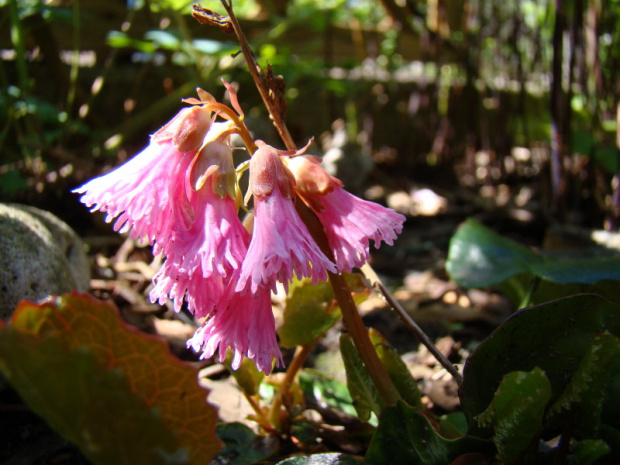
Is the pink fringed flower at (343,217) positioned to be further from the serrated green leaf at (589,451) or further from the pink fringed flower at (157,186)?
the serrated green leaf at (589,451)

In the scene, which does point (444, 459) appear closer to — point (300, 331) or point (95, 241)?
point (300, 331)

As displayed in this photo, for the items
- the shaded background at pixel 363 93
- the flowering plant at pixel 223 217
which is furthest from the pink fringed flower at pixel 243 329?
the shaded background at pixel 363 93

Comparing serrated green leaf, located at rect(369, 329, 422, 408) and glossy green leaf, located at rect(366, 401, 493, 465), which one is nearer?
glossy green leaf, located at rect(366, 401, 493, 465)

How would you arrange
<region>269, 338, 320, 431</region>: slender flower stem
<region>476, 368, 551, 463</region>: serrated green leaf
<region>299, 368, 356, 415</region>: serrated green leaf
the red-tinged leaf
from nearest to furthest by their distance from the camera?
the red-tinged leaf, <region>476, 368, 551, 463</region>: serrated green leaf, <region>269, 338, 320, 431</region>: slender flower stem, <region>299, 368, 356, 415</region>: serrated green leaf

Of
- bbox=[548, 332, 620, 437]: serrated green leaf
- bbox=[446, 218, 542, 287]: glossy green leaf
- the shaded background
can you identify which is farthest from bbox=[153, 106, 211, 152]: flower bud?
the shaded background

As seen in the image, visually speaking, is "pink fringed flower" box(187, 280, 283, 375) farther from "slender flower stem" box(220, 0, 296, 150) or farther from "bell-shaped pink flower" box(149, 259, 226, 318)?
"slender flower stem" box(220, 0, 296, 150)

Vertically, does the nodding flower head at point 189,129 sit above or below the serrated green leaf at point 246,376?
above
